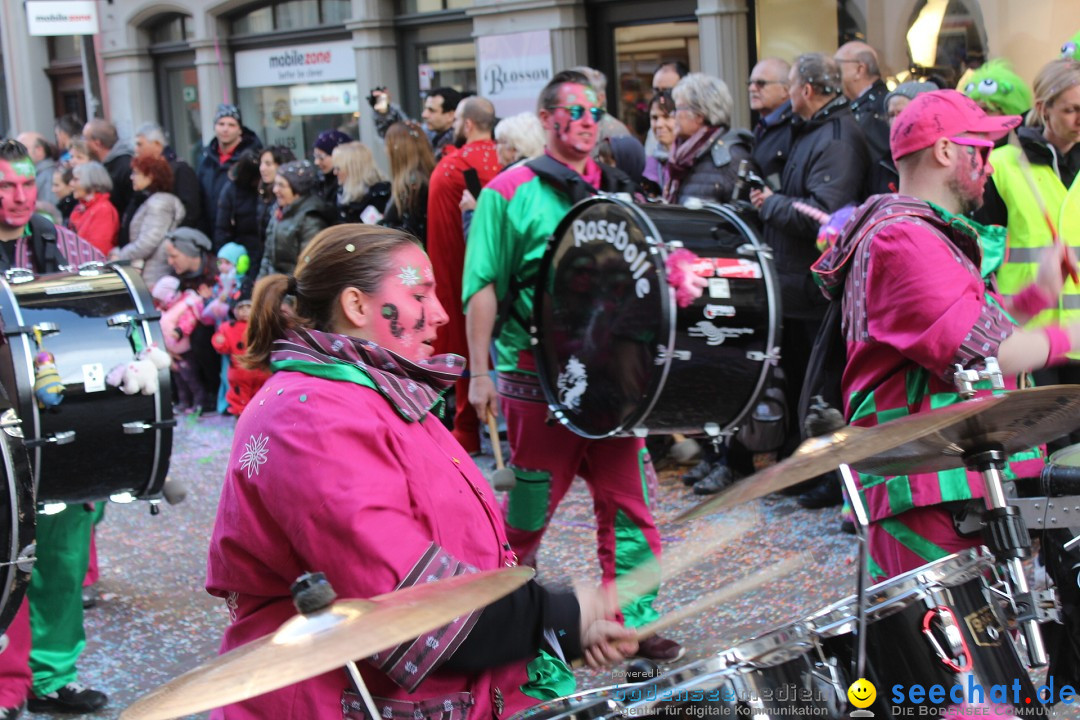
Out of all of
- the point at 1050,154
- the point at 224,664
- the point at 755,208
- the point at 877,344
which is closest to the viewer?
the point at 224,664

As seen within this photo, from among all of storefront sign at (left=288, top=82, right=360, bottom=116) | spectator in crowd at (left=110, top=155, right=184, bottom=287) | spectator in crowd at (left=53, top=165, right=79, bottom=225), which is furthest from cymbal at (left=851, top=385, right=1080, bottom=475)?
storefront sign at (left=288, top=82, right=360, bottom=116)

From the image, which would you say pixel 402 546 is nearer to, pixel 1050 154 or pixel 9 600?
pixel 9 600

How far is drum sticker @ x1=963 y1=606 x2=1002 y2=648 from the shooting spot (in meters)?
2.48

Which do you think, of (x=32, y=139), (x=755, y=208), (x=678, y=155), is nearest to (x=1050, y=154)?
(x=755, y=208)

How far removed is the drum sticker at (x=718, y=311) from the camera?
404 cm

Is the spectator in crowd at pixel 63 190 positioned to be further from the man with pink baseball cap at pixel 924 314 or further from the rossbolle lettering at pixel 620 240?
the man with pink baseball cap at pixel 924 314

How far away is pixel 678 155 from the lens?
246 inches

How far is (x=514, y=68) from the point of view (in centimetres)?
1024

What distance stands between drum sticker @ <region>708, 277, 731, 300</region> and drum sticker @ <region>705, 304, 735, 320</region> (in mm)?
29

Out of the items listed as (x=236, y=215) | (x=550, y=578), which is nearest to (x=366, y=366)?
(x=550, y=578)

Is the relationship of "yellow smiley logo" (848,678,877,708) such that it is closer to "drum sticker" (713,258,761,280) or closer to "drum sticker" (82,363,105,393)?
"drum sticker" (713,258,761,280)

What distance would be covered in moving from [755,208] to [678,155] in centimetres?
51

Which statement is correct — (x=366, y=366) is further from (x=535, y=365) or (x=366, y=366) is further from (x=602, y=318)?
(x=535, y=365)

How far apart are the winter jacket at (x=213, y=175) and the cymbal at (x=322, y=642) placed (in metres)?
8.37
